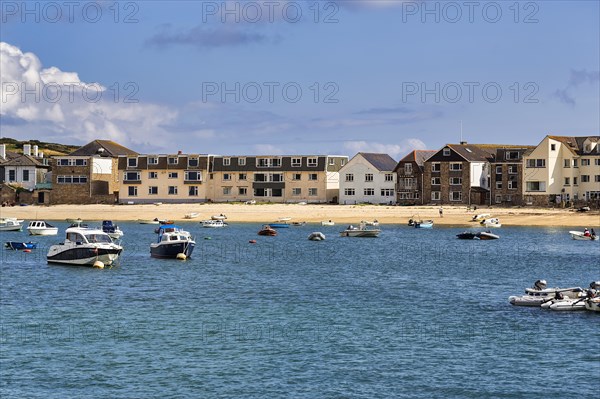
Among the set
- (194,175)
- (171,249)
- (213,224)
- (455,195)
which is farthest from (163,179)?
(171,249)

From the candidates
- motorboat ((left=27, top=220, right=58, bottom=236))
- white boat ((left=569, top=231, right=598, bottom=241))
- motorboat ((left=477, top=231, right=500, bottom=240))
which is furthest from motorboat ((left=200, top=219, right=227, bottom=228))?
white boat ((left=569, top=231, right=598, bottom=241))

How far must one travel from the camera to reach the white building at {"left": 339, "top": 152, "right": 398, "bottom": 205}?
161125 millimetres

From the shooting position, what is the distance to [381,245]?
107 metres

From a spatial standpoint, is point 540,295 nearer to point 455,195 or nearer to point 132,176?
point 455,195

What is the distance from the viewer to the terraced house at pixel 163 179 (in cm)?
16800

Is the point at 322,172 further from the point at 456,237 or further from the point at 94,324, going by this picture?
the point at 94,324

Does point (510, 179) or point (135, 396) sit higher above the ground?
point (510, 179)

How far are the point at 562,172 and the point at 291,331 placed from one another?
107 m

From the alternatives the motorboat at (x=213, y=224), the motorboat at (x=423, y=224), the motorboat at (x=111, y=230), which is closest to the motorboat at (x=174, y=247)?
the motorboat at (x=111, y=230)

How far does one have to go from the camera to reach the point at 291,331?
49781 millimetres

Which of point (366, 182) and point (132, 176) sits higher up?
point (132, 176)

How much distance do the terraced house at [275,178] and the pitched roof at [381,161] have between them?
23.2 feet

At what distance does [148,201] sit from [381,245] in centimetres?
7230

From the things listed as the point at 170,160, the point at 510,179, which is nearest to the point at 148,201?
the point at 170,160
